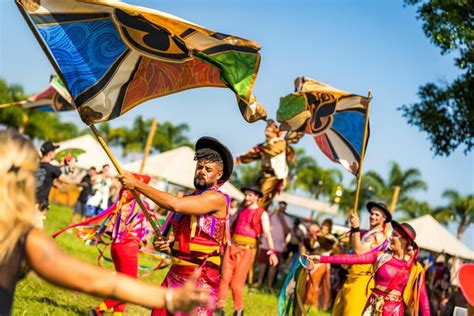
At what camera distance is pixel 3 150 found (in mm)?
2844

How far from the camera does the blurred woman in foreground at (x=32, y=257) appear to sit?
9.21 ft

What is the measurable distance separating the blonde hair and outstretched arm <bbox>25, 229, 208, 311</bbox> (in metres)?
0.06

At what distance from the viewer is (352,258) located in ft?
24.2

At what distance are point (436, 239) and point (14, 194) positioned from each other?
69.7 ft

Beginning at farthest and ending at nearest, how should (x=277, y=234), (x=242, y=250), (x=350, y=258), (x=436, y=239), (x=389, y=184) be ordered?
Answer: 1. (x=389, y=184)
2. (x=436, y=239)
3. (x=277, y=234)
4. (x=242, y=250)
5. (x=350, y=258)

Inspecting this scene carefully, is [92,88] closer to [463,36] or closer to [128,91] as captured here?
[128,91]

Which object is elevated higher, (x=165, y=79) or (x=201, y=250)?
(x=165, y=79)

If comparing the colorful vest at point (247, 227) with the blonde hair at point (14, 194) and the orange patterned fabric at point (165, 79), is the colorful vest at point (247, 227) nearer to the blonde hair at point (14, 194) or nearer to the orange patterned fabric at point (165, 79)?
the orange patterned fabric at point (165, 79)

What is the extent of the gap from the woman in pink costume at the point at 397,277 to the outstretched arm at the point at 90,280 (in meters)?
4.52

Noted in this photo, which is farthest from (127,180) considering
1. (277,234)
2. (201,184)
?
(277,234)

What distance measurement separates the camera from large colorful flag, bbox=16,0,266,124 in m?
5.02

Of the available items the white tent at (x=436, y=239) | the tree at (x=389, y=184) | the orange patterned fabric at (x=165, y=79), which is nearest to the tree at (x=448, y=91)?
the white tent at (x=436, y=239)

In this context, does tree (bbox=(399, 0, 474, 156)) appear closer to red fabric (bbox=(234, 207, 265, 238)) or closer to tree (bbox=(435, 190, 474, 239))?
red fabric (bbox=(234, 207, 265, 238))

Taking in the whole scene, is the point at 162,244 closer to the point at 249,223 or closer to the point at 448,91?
the point at 249,223
